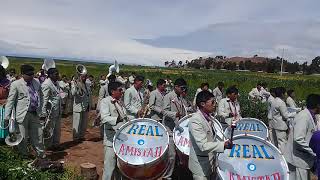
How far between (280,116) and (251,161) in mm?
4862

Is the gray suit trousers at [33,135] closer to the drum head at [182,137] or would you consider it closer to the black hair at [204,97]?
the drum head at [182,137]

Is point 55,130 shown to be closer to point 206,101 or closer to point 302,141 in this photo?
point 206,101

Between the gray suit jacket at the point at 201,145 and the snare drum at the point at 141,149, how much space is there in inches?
39.5

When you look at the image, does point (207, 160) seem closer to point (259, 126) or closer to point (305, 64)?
point (259, 126)

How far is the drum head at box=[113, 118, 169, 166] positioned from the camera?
6273 mm

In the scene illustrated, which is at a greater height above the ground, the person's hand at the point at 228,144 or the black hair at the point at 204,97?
the black hair at the point at 204,97

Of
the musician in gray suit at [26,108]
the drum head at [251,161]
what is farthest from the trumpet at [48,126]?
the drum head at [251,161]

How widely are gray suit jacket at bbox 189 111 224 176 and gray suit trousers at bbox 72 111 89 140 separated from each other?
6319mm

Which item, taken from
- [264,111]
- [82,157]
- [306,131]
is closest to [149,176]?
[306,131]

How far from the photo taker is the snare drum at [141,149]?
6234 mm

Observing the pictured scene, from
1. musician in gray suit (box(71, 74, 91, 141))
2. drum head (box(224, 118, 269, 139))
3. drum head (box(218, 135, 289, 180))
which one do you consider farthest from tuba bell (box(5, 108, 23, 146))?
drum head (box(224, 118, 269, 139))

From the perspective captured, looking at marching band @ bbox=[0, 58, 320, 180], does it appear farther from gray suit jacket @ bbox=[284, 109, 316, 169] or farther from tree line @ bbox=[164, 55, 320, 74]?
tree line @ bbox=[164, 55, 320, 74]

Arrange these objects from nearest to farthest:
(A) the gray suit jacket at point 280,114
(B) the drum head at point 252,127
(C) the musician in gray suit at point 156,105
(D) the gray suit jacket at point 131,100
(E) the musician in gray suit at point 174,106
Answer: (E) the musician in gray suit at point 174,106 < (B) the drum head at point 252,127 < (C) the musician in gray suit at point 156,105 < (D) the gray suit jacket at point 131,100 < (A) the gray suit jacket at point 280,114

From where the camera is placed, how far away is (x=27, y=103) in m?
7.85
